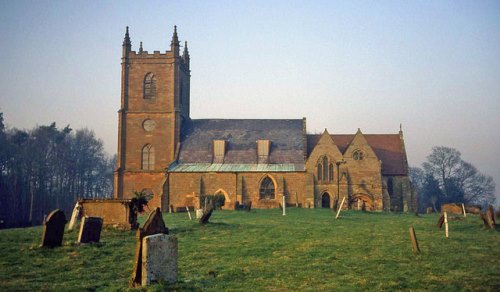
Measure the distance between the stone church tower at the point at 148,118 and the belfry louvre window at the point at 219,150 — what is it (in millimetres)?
4314

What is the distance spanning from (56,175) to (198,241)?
2160 inches

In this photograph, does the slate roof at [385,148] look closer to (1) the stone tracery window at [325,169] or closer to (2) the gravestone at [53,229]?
(1) the stone tracery window at [325,169]

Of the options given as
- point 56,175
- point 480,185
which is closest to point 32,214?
point 56,175

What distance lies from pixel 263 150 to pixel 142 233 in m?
38.8

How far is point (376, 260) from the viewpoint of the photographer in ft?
49.6

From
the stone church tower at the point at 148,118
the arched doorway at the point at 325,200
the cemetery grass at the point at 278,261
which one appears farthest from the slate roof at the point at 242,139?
the cemetery grass at the point at 278,261

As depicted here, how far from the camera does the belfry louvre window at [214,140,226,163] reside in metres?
51.0

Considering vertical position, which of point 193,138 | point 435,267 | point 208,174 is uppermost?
point 193,138

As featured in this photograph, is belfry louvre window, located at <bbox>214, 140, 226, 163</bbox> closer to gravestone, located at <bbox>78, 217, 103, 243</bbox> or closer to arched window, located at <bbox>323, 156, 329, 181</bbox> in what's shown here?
arched window, located at <bbox>323, 156, 329, 181</bbox>

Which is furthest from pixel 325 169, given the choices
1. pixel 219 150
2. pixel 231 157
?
pixel 219 150

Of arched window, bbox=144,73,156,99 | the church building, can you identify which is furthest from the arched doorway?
arched window, bbox=144,73,156,99

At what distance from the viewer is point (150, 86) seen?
173ft

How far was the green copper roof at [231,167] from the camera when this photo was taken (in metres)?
49.2

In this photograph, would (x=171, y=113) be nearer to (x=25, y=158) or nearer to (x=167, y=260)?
(x=25, y=158)
